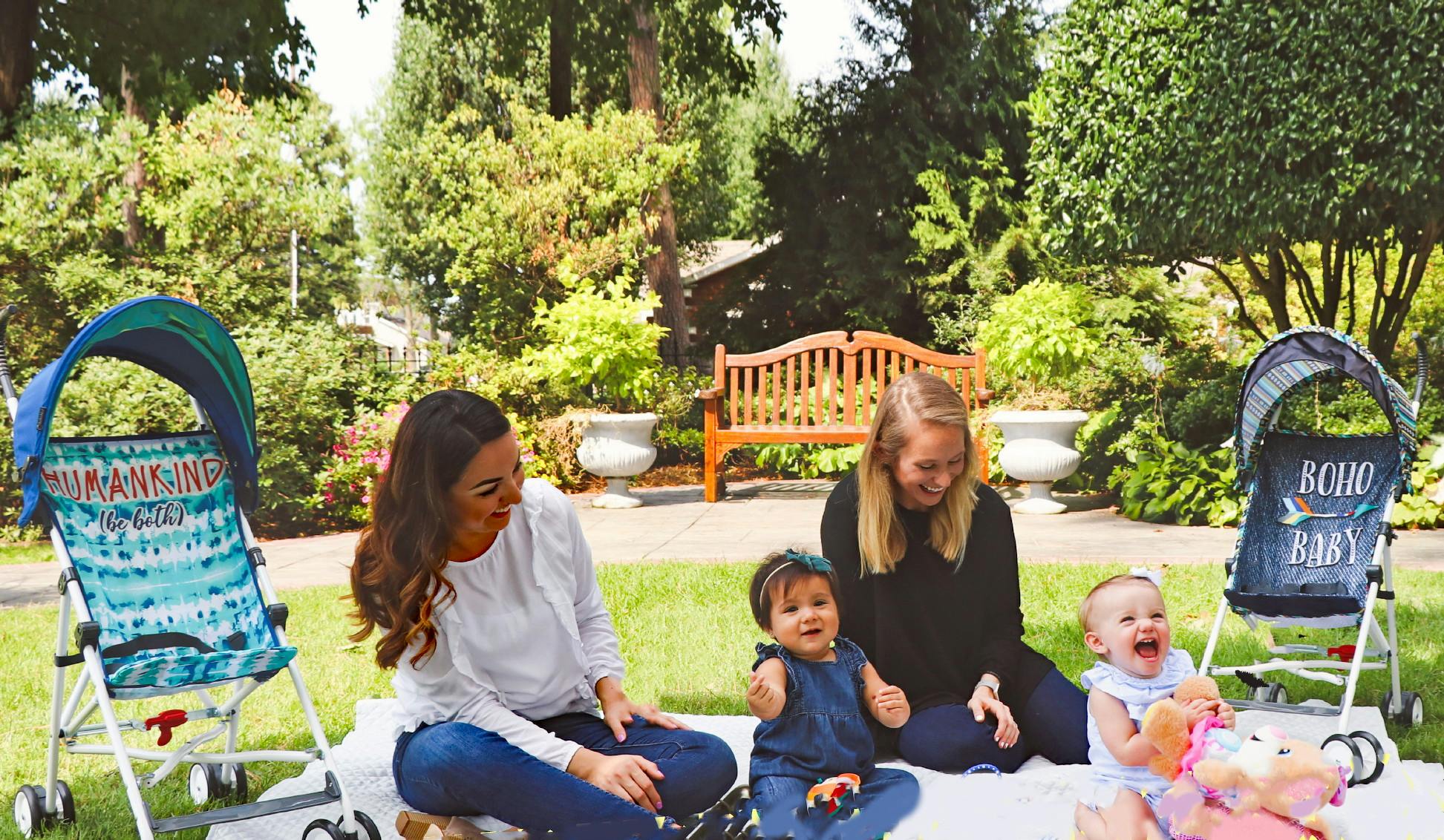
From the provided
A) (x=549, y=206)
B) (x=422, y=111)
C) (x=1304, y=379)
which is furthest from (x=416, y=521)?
(x=422, y=111)

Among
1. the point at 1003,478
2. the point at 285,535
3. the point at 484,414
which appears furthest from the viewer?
the point at 1003,478

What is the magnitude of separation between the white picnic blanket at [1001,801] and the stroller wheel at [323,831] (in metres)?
0.20

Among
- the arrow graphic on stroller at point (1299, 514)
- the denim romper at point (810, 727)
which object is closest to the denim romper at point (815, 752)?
the denim romper at point (810, 727)

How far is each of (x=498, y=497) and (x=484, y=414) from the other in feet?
0.64

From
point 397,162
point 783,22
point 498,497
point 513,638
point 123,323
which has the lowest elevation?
point 513,638

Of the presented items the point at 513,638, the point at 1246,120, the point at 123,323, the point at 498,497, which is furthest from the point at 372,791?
the point at 1246,120

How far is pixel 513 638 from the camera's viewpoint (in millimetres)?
2828

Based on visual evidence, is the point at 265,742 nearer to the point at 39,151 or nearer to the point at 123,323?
the point at 123,323

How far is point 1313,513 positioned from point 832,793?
244 cm

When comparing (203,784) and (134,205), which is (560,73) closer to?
(134,205)

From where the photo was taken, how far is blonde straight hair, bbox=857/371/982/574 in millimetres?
3102

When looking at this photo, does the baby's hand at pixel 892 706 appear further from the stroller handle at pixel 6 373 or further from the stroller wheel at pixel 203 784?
the stroller handle at pixel 6 373

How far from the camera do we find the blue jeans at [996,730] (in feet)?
10.2

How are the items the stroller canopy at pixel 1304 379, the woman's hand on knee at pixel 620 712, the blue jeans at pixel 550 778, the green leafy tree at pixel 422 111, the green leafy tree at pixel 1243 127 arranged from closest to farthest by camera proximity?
1. the blue jeans at pixel 550 778
2. the woman's hand on knee at pixel 620 712
3. the stroller canopy at pixel 1304 379
4. the green leafy tree at pixel 1243 127
5. the green leafy tree at pixel 422 111
